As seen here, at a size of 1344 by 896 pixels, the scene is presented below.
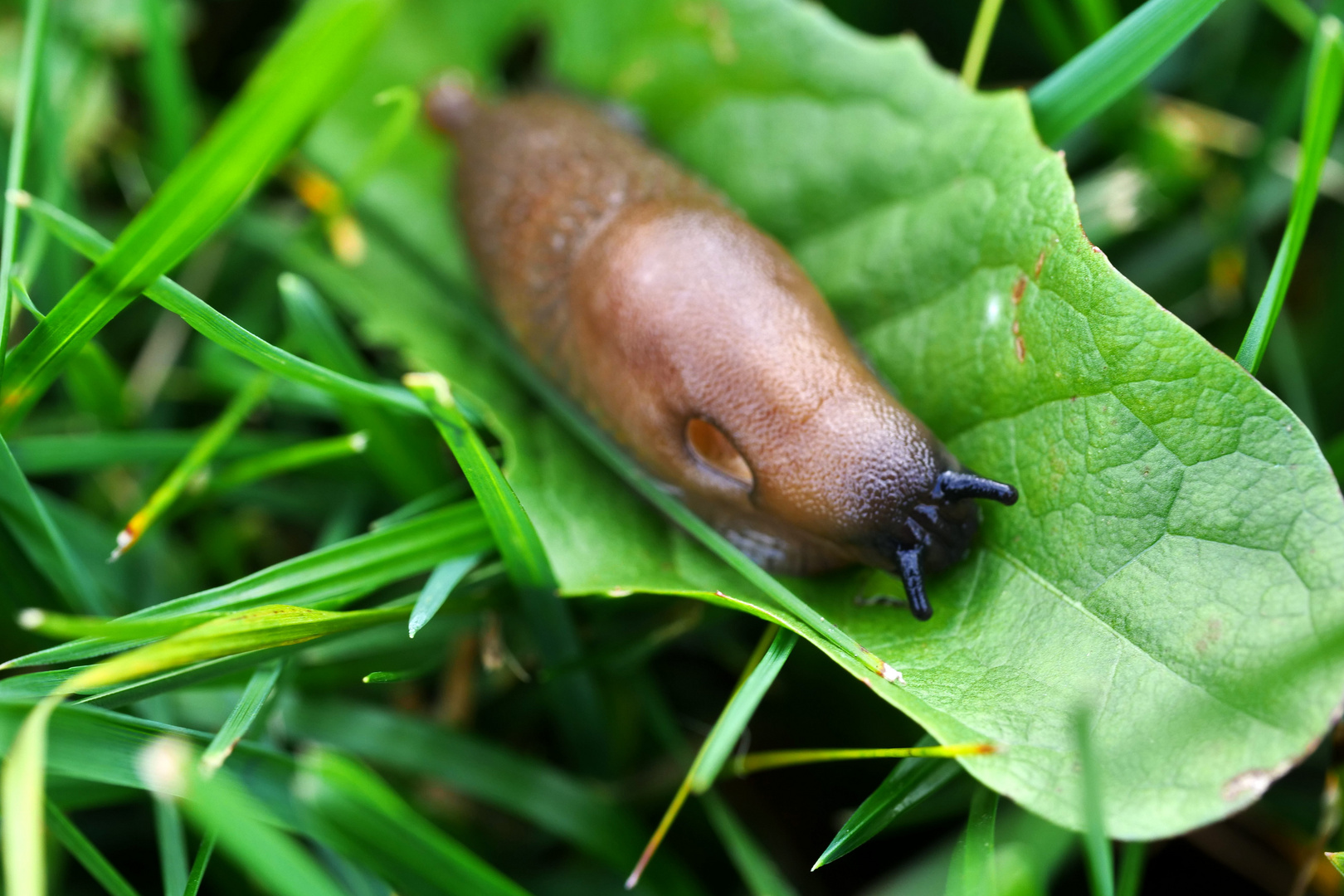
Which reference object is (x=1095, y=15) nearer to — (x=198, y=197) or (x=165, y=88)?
(x=198, y=197)

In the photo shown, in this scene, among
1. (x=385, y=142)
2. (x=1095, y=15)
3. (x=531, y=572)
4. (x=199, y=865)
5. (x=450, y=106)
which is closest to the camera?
(x=199, y=865)

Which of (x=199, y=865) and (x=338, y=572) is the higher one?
(x=338, y=572)

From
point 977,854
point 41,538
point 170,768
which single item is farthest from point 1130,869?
point 41,538

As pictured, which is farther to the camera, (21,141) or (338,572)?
(21,141)

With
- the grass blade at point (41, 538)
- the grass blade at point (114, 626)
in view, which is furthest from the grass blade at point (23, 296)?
the grass blade at point (114, 626)

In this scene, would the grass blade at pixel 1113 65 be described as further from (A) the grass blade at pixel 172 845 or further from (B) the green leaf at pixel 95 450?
(A) the grass blade at pixel 172 845

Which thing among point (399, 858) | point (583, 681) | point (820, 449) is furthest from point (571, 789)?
point (820, 449)

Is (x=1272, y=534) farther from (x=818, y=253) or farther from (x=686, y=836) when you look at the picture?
(x=686, y=836)
